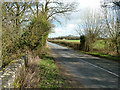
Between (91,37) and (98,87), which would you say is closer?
(98,87)

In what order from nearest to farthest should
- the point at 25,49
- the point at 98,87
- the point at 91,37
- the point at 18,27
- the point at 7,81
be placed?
the point at 7,81 < the point at 98,87 < the point at 18,27 < the point at 25,49 < the point at 91,37

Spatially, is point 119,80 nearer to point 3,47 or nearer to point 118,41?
point 3,47

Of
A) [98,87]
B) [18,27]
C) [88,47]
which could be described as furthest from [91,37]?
[98,87]

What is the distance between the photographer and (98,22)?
25938mm

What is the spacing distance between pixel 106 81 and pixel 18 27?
7160mm

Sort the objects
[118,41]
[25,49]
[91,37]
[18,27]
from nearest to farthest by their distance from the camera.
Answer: [18,27] → [25,49] → [118,41] → [91,37]

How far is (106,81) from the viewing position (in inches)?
274

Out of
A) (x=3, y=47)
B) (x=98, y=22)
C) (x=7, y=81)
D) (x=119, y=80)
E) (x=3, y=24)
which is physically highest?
(x=98, y=22)

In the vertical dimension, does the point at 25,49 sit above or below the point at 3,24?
below

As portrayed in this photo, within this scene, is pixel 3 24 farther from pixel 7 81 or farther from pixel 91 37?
pixel 91 37

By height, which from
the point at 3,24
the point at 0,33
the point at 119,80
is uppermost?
the point at 3,24

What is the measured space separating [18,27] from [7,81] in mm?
6422

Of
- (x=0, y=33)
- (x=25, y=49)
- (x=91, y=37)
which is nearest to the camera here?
(x=0, y=33)

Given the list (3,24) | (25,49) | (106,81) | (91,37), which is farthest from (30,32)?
(91,37)
